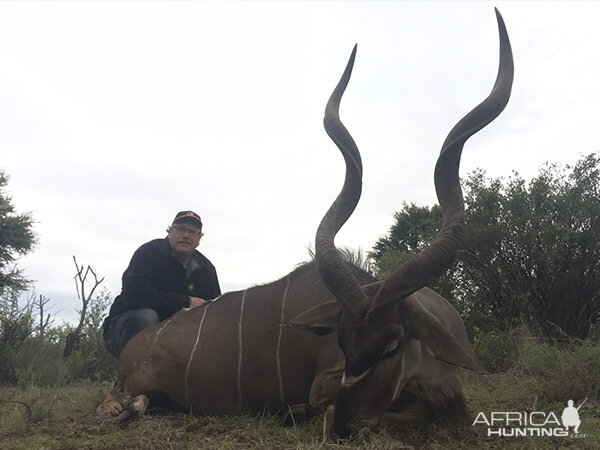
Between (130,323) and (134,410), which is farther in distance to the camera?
(130,323)

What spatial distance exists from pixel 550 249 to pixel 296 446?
6413 mm

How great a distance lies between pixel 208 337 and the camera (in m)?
3.32

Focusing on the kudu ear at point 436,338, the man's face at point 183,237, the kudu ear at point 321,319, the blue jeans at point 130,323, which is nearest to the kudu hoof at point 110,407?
the blue jeans at point 130,323

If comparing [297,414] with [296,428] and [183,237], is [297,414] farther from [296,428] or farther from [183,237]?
[183,237]

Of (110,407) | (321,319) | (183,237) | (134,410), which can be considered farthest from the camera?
(183,237)

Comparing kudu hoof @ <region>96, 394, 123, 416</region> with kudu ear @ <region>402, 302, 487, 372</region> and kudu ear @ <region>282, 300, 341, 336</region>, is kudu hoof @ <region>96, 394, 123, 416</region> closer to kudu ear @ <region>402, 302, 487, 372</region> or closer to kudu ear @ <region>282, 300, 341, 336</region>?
kudu ear @ <region>282, 300, 341, 336</region>

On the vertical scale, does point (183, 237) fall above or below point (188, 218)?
below

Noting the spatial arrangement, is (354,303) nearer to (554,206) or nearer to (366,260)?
(366,260)

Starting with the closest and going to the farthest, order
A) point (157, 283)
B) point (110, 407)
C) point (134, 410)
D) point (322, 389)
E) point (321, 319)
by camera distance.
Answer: point (321, 319) → point (322, 389) → point (134, 410) → point (110, 407) → point (157, 283)

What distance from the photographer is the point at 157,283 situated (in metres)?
4.04

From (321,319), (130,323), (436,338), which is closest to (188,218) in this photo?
(130,323)

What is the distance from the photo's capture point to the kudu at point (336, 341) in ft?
7.40

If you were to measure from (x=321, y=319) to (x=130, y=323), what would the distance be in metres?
1.97

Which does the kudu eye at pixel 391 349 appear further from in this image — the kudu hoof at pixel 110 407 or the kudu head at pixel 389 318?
the kudu hoof at pixel 110 407
